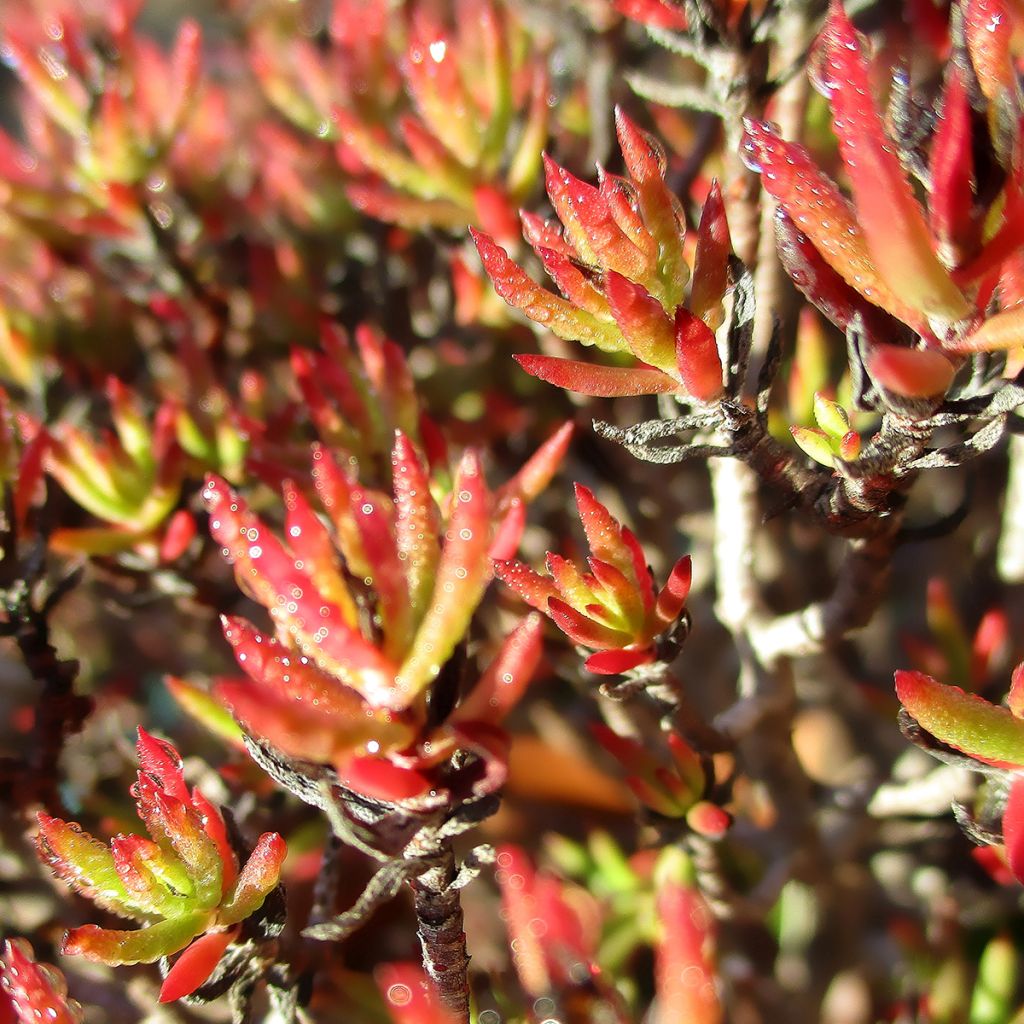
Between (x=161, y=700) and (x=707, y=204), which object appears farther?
(x=161, y=700)

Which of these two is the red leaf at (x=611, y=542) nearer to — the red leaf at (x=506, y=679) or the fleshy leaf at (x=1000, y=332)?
the red leaf at (x=506, y=679)

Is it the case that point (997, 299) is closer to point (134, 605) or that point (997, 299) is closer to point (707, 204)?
point (707, 204)

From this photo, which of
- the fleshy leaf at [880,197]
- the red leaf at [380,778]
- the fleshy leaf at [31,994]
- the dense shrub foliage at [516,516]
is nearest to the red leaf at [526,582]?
the dense shrub foliage at [516,516]

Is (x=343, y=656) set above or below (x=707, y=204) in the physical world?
below

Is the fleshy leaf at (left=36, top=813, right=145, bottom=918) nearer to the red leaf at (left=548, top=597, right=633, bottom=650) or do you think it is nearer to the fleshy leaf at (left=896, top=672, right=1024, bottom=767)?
the red leaf at (left=548, top=597, right=633, bottom=650)

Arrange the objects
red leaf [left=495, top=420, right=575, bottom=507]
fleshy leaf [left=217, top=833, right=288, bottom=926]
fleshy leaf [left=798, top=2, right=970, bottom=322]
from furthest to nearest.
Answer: red leaf [left=495, top=420, right=575, bottom=507]
fleshy leaf [left=217, top=833, right=288, bottom=926]
fleshy leaf [left=798, top=2, right=970, bottom=322]

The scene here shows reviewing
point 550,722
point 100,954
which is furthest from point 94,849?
point 550,722

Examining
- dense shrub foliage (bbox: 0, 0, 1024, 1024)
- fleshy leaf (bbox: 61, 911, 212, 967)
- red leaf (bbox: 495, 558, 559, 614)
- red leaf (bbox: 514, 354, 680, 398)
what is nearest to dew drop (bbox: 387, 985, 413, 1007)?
dense shrub foliage (bbox: 0, 0, 1024, 1024)
